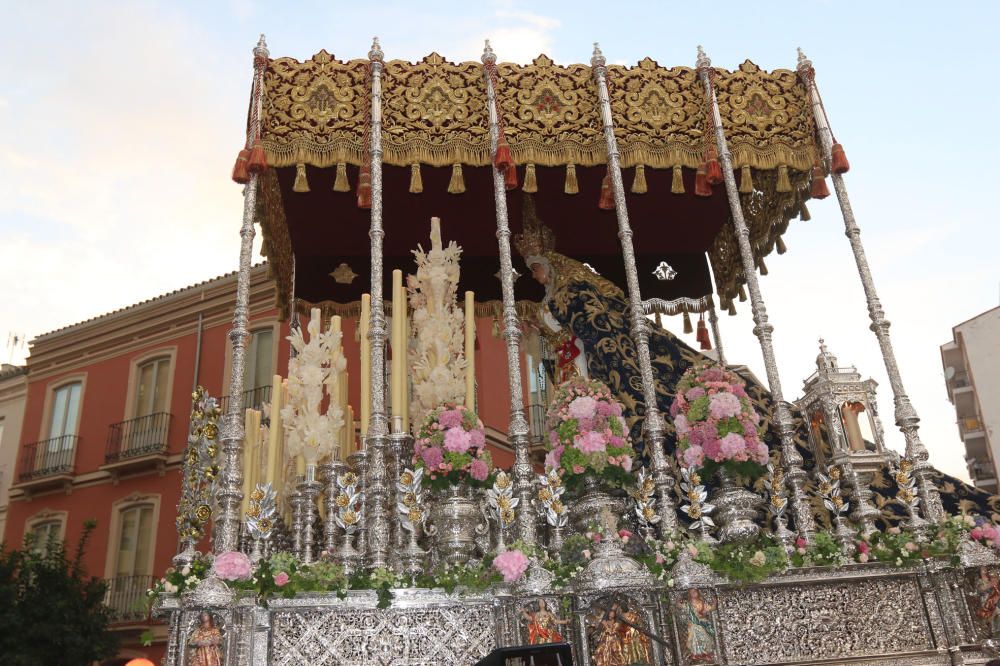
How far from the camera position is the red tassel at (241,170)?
8.44 m

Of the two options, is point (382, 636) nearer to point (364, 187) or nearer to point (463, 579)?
point (463, 579)

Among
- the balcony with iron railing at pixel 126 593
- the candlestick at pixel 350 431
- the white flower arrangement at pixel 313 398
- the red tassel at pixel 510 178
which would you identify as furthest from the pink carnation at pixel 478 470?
the balcony with iron railing at pixel 126 593

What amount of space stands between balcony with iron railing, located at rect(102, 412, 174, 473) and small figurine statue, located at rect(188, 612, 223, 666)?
531 inches

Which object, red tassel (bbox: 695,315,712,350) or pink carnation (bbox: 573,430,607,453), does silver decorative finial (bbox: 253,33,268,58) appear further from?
red tassel (bbox: 695,315,712,350)

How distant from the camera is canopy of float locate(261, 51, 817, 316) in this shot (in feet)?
29.8

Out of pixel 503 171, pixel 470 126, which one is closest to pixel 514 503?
pixel 503 171

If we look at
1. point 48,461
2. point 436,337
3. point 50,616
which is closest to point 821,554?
point 436,337

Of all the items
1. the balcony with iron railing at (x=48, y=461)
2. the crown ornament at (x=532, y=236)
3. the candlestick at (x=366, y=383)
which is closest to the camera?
the candlestick at (x=366, y=383)

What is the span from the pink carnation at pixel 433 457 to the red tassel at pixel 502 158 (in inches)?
127

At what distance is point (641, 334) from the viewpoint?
786 centimetres

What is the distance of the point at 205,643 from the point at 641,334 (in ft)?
15.1

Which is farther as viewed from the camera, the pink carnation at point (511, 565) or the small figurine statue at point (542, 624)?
the pink carnation at point (511, 565)

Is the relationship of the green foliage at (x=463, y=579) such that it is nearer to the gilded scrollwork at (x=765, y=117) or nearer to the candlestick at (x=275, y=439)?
the candlestick at (x=275, y=439)

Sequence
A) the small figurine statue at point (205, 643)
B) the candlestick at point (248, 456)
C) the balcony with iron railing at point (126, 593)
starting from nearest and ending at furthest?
the small figurine statue at point (205, 643)
the candlestick at point (248, 456)
the balcony with iron railing at point (126, 593)
